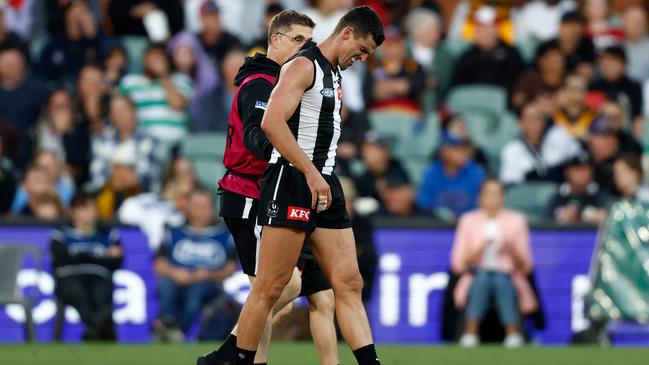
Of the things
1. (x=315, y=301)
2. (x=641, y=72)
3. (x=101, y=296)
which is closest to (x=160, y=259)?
(x=101, y=296)

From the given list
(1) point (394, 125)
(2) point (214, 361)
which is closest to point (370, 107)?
(1) point (394, 125)

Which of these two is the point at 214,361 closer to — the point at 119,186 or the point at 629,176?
the point at 119,186

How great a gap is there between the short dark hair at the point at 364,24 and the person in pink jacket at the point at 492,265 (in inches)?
247

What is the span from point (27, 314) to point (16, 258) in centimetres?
53

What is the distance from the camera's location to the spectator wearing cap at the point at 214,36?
1762 centimetres

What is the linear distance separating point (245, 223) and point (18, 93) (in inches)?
342

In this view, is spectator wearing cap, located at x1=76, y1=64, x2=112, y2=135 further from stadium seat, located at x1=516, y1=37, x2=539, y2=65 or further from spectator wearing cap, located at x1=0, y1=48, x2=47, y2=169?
stadium seat, located at x1=516, y1=37, x2=539, y2=65

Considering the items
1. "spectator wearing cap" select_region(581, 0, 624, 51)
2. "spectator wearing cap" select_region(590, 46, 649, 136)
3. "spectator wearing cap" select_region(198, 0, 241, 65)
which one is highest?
"spectator wearing cap" select_region(581, 0, 624, 51)

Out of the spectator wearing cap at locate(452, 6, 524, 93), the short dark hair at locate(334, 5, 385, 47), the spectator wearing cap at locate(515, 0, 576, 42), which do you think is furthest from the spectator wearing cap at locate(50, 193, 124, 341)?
the spectator wearing cap at locate(515, 0, 576, 42)

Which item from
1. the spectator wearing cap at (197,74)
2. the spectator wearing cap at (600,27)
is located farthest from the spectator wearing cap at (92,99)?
the spectator wearing cap at (600,27)

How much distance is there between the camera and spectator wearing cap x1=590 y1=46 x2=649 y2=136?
688 inches

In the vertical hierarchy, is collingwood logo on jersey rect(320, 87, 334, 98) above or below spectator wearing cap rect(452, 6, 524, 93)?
below

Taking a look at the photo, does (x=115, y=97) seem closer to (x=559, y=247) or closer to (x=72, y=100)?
(x=72, y=100)

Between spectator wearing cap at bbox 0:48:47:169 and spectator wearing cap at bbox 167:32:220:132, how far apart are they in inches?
65.1
